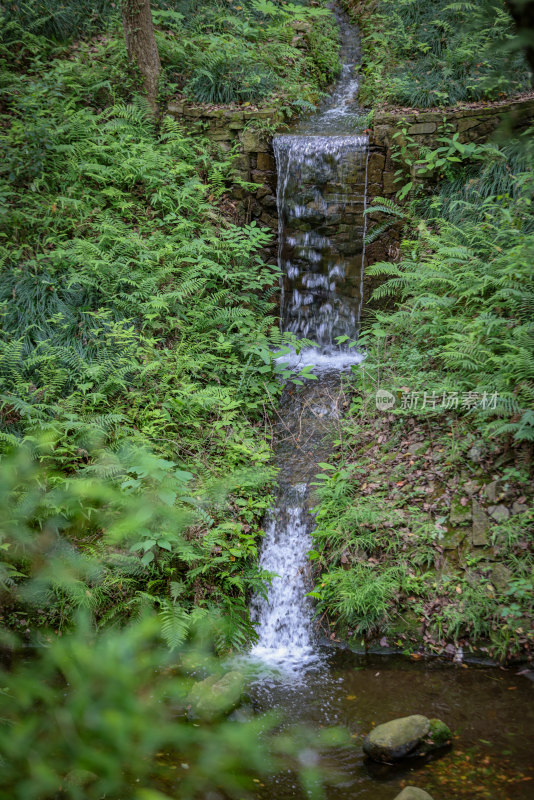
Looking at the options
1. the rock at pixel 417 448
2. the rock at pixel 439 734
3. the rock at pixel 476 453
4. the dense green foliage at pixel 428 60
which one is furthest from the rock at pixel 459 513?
the dense green foliage at pixel 428 60

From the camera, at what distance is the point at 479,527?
4.82 meters

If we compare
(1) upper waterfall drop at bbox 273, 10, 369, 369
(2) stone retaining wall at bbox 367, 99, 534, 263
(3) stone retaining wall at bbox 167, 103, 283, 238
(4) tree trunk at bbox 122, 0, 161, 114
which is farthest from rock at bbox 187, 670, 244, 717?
(4) tree trunk at bbox 122, 0, 161, 114

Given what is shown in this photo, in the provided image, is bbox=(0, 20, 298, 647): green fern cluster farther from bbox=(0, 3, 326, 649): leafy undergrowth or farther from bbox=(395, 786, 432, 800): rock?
bbox=(395, 786, 432, 800): rock

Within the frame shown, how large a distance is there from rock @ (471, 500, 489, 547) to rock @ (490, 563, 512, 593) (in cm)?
24

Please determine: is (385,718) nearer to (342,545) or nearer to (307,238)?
(342,545)

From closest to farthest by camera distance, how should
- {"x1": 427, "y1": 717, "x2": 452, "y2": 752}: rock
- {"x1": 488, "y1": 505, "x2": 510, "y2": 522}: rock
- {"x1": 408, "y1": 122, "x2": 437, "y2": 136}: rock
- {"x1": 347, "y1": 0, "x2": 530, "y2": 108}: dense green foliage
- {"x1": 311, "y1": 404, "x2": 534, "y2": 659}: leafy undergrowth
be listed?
{"x1": 427, "y1": 717, "x2": 452, "y2": 752}: rock
{"x1": 311, "y1": 404, "x2": 534, "y2": 659}: leafy undergrowth
{"x1": 488, "y1": 505, "x2": 510, "y2": 522}: rock
{"x1": 408, "y1": 122, "x2": 437, "y2": 136}: rock
{"x1": 347, "y1": 0, "x2": 530, "y2": 108}: dense green foliage

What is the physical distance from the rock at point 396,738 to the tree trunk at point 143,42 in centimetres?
948

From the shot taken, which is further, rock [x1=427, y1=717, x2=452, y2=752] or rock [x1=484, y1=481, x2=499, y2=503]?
rock [x1=484, y1=481, x2=499, y2=503]

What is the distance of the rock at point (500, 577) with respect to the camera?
4520mm

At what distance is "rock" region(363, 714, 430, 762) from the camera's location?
11.6 ft

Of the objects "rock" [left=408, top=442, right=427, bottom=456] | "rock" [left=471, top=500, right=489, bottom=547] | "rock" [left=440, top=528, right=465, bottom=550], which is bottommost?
"rock" [left=440, top=528, right=465, bottom=550]

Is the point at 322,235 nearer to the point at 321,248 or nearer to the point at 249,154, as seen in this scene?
the point at 321,248

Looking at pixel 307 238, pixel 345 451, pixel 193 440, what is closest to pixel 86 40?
pixel 307 238

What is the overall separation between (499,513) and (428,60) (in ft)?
27.1
